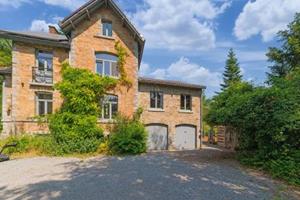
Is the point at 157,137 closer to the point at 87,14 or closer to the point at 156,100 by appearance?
the point at 156,100

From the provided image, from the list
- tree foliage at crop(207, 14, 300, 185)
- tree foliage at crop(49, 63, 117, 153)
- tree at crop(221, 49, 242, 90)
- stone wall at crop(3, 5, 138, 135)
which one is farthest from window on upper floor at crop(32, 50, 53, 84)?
tree at crop(221, 49, 242, 90)

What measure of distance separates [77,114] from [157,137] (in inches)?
292

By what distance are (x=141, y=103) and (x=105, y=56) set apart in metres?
4.66

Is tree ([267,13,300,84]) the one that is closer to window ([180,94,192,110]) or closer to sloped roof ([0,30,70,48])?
window ([180,94,192,110])

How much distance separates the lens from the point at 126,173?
10539mm

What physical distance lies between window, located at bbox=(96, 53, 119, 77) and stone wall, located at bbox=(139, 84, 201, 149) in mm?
2722

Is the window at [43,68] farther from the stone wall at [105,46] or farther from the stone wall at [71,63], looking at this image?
the stone wall at [105,46]

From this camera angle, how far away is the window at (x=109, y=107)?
1911 centimetres

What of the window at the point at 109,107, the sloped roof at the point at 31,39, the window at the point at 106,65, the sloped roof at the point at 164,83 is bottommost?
the window at the point at 109,107

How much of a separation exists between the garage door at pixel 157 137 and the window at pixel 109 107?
3.54 m

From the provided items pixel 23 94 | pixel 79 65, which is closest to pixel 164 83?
pixel 79 65

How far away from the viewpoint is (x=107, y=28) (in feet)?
65.0

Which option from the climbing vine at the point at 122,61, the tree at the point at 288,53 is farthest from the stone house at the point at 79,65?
the tree at the point at 288,53

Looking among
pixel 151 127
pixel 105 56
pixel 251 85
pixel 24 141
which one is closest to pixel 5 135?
pixel 24 141
